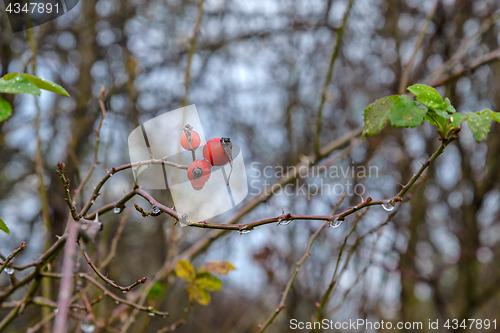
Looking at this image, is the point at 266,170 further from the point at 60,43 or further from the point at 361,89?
the point at 60,43

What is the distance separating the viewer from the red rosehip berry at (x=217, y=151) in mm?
846

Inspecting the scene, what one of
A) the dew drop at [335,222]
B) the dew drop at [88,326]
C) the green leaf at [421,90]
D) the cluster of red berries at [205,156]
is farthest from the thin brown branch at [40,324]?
the green leaf at [421,90]

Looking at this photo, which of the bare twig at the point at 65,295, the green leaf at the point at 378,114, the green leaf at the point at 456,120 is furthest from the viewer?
the green leaf at the point at 378,114

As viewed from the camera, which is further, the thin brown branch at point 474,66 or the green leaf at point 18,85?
the thin brown branch at point 474,66

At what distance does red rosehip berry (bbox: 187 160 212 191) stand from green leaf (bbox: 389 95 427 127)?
1.49 feet

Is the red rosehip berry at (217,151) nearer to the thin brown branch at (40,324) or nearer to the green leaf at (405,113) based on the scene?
the green leaf at (405,113)

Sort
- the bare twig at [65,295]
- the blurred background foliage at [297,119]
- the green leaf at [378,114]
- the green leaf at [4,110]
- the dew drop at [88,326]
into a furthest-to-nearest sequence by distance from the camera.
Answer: the blurred background foliage at [297,119] → the dew drop at [88,326] → the green leaf at [378,114] → the green leaf at [4,110] → the bare twig at [65,295]

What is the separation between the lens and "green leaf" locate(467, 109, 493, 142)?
816mm

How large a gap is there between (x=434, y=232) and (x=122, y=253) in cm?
412

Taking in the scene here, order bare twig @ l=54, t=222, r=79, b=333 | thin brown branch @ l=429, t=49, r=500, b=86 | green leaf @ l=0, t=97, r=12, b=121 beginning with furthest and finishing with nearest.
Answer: thin brown branch @ l=429, t=49, r=500, b=86, green leaf @ l=0, t=97, r=12, b=121, bare twig @ l=54, t=222, r=79, b=333

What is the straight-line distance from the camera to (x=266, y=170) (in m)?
3.88

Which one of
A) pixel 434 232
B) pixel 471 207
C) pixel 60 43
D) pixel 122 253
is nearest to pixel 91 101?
pixel 60 43

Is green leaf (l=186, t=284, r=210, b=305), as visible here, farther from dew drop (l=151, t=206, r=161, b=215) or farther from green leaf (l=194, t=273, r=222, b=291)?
dew drop (l=151, t=206, r=161, b=215)

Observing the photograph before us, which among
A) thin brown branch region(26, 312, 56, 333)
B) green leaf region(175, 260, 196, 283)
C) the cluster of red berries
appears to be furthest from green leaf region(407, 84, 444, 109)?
thin brown branch region(26, 312, 56, 333)
